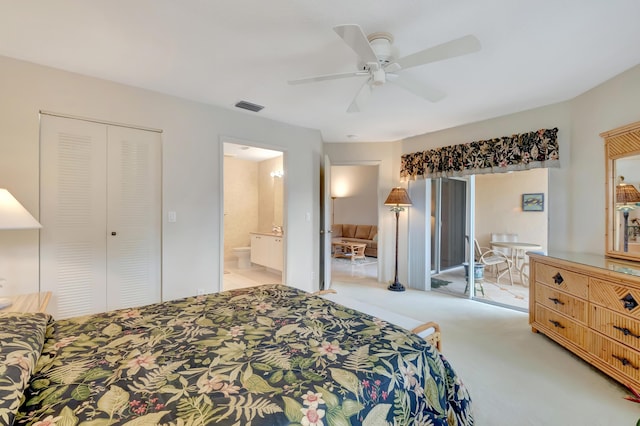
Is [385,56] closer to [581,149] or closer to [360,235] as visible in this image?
[581,149]

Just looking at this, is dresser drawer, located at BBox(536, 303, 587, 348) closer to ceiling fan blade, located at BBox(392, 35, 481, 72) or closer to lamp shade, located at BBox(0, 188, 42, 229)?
ceiling fan blade, located at BBox(392, 35, 481, 72)

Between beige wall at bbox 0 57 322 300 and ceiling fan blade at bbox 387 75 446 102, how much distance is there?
6.76 ft

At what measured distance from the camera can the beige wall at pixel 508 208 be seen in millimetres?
4504

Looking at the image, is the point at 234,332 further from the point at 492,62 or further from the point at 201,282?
the point at 492,62

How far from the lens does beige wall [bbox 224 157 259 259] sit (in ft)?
20.6

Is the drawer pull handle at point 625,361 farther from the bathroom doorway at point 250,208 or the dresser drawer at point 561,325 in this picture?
the bathroom doorway at point 250,208

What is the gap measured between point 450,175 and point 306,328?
11.1 feet

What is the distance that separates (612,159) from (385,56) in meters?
2.30

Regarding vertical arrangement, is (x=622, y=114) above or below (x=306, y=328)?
above

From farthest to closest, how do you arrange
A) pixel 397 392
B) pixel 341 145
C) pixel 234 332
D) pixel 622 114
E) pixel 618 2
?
pixel 341 145 < pixel 622 114 < pixel 618 2 < pixel 234 332 < pixel 397 392

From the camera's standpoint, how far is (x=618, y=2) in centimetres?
165

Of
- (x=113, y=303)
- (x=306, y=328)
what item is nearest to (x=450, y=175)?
(x=306, y=328)

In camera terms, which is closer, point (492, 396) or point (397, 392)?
point (397, 392)

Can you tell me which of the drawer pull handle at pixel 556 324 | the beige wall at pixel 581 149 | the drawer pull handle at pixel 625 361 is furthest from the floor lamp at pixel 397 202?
the drawer pull handle at pixel 625 361
